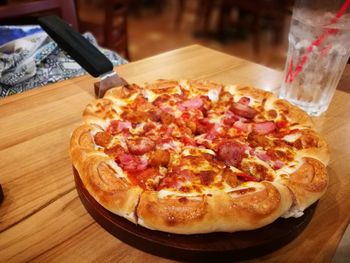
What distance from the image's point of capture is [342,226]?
34.6 inches

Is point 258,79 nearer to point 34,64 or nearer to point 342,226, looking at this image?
point 342,226

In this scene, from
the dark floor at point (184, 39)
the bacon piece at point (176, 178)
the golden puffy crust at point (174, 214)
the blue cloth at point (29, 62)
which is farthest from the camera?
the dark floor at point (184, 39)

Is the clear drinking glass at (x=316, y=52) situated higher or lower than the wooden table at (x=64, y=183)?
higher

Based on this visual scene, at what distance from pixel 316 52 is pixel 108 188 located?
3.19 feet

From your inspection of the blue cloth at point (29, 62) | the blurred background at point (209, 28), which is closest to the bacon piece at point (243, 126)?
the blue cloth at point (29, 62)

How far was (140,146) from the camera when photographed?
97cm

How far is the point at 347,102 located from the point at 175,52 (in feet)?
2.93

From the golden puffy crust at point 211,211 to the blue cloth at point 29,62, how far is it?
1119 mm

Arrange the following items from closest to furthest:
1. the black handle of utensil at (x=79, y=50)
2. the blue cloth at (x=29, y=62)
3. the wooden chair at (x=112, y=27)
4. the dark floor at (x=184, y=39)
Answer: the black handle of utensil at (x=79, y=50) → the blue cloth at (x=29, y=62) → the wooden chair at (x=112, y=27) → the dark floor at (x=184, y=39)

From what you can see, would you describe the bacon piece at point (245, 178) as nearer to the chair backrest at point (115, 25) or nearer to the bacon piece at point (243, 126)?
the bacon piece at point (243, 126)

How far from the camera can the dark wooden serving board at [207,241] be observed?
2.50 feet

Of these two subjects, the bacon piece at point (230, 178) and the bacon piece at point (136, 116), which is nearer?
the bacon piece at point (230, 178)

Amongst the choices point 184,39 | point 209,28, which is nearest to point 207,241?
point 184,39

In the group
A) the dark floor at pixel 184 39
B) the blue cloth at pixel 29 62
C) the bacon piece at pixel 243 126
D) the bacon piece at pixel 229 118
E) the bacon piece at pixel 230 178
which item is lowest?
the dark floor at pixel 184 39
